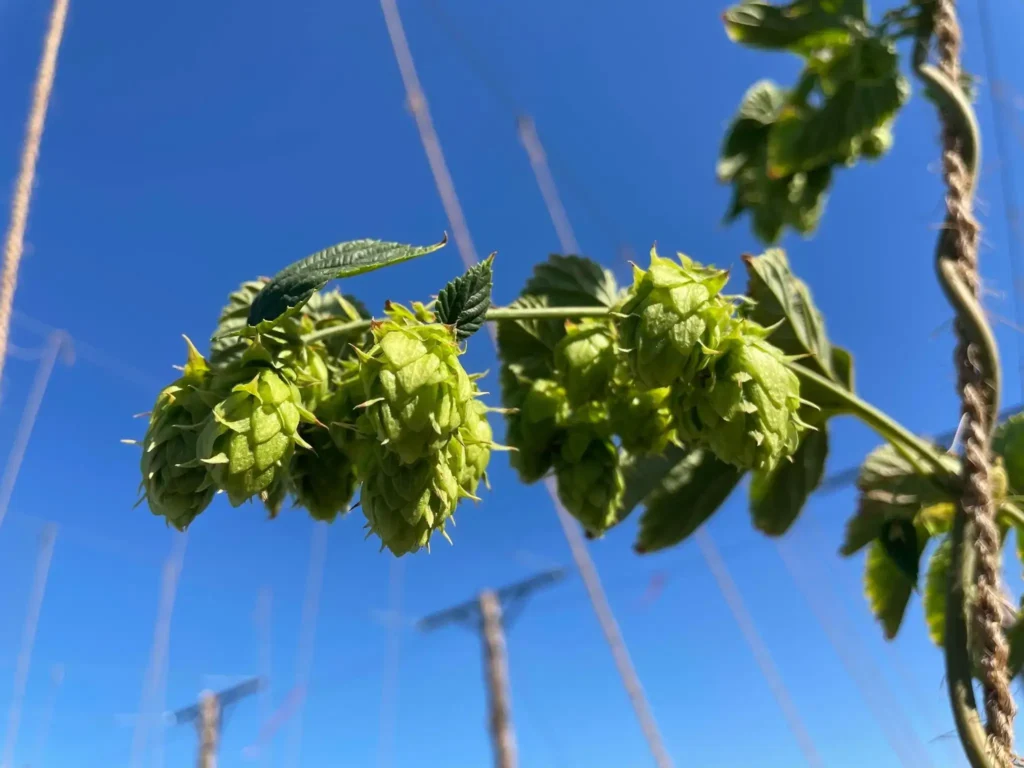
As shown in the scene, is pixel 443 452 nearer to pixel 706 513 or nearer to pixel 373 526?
pixel 373 526

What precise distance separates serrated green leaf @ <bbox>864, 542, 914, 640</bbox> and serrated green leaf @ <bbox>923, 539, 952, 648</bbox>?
6 centimetres

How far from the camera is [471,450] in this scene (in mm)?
543

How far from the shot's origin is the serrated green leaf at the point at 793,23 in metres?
1.07

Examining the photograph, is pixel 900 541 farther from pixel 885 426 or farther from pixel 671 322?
pixel 671 322

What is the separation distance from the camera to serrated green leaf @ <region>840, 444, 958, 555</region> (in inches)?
32.6

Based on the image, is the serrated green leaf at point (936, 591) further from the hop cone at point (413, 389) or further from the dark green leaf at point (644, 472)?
the hop cone at point (413, 389)

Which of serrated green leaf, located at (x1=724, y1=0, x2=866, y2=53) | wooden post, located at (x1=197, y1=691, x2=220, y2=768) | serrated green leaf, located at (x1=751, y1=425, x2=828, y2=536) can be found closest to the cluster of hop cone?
serrated green leaf, located at (x1=751, y1=425, x2=828, y2=536)

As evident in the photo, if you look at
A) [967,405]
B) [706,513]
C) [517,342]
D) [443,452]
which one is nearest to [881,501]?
[706,513]

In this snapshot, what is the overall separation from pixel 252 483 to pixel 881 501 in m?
0.75

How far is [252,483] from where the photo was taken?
1.64 ft

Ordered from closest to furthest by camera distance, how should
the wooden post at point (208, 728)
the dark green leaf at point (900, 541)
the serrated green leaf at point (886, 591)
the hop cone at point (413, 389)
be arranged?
the hop cone at point (413, 389) → the dark green leaf at point (900, 541) → the serrated green leaf at point (886, 591) → the wooden post at point (208, 728)

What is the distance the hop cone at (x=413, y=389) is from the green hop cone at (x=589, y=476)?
0.23 metres

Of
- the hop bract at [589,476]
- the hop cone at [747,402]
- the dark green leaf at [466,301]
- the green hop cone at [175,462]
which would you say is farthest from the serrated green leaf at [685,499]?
the green hop cone at [175,462]

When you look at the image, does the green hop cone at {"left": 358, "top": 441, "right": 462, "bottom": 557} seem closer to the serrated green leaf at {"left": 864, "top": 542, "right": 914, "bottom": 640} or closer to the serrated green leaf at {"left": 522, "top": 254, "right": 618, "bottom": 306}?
the serrated green leaf at {"left": 522, "top": 254, "right": 618, "bottom": 306}
